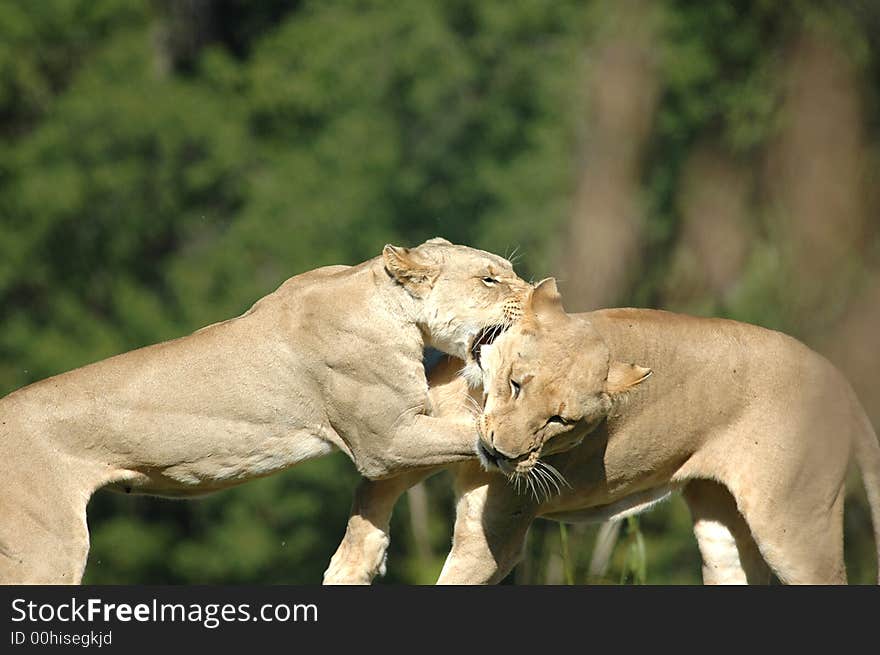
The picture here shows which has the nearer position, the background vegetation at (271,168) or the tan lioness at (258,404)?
the tan lioness at (258,404)

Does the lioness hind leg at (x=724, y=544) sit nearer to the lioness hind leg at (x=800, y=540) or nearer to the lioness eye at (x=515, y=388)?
the lioness hind leg at (x=800, y=540)

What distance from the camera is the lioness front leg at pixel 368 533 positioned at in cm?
473

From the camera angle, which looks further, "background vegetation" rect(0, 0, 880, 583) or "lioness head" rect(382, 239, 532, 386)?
"background vegetation" rect(0, 0, 880, 583)

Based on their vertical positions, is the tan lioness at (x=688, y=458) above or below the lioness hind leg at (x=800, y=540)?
above

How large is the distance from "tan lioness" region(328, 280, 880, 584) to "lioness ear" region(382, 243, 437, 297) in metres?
0.33

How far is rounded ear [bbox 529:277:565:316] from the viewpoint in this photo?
4.27 m

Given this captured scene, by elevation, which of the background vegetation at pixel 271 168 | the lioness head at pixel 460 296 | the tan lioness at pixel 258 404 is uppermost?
the lioness head at pixel 460 296

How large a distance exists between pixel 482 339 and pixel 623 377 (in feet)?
1.65

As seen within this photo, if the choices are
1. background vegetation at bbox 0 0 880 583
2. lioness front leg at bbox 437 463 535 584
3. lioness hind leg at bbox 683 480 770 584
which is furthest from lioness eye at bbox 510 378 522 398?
background vegetation at bbox 0 0 880 583

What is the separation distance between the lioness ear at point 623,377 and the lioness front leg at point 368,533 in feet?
2.48

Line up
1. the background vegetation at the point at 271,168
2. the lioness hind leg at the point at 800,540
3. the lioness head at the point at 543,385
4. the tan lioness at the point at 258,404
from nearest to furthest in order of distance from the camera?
the lioness head at the point at 543,385 < the tan lioness at the point at 258,404 < the lioness hind leg at the point at 800,540 < the background vegetation at the point at 271,168

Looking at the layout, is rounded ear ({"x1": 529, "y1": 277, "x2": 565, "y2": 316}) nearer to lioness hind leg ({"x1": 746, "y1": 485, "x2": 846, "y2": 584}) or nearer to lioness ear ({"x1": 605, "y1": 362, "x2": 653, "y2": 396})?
lioness ear ({"x1": 605, "y1": 362, "x2": 653, "y2": 396})

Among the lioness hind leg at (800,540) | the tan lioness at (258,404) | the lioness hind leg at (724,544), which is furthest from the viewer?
the lioness hind leg at (724,544)

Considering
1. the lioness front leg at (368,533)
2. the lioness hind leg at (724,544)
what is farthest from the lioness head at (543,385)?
the lioness hind leg at (724,544)
